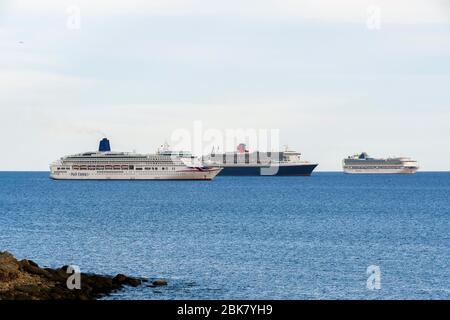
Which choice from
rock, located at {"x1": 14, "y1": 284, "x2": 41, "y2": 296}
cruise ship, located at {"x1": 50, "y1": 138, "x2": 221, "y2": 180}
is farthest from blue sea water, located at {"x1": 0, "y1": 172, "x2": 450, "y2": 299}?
cruise ship, located at {"x1": 50, "y1": 138, "x2": 221, "y2": 180}

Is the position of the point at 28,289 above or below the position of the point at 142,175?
below

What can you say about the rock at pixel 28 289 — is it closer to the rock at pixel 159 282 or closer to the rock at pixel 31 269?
the rock at pixel 31 269

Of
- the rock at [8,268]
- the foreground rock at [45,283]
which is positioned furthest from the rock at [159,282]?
the rock at [8,268]

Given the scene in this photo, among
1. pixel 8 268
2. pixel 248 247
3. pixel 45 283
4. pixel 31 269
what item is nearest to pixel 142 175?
pixel 248 247

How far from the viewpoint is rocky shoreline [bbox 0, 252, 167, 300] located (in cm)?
2672

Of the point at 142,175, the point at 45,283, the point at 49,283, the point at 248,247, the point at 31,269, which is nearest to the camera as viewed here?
the point at 45,283

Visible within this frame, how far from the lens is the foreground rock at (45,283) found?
1051 inches

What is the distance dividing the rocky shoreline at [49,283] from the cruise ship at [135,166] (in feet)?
402

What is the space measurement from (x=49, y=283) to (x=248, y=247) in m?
19.4

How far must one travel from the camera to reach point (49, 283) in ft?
94.8

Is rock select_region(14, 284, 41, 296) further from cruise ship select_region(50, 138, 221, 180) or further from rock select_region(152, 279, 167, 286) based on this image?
cruise ship select_region(50, 138, 221, 180)

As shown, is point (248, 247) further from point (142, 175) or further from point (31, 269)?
point (142, 175)
